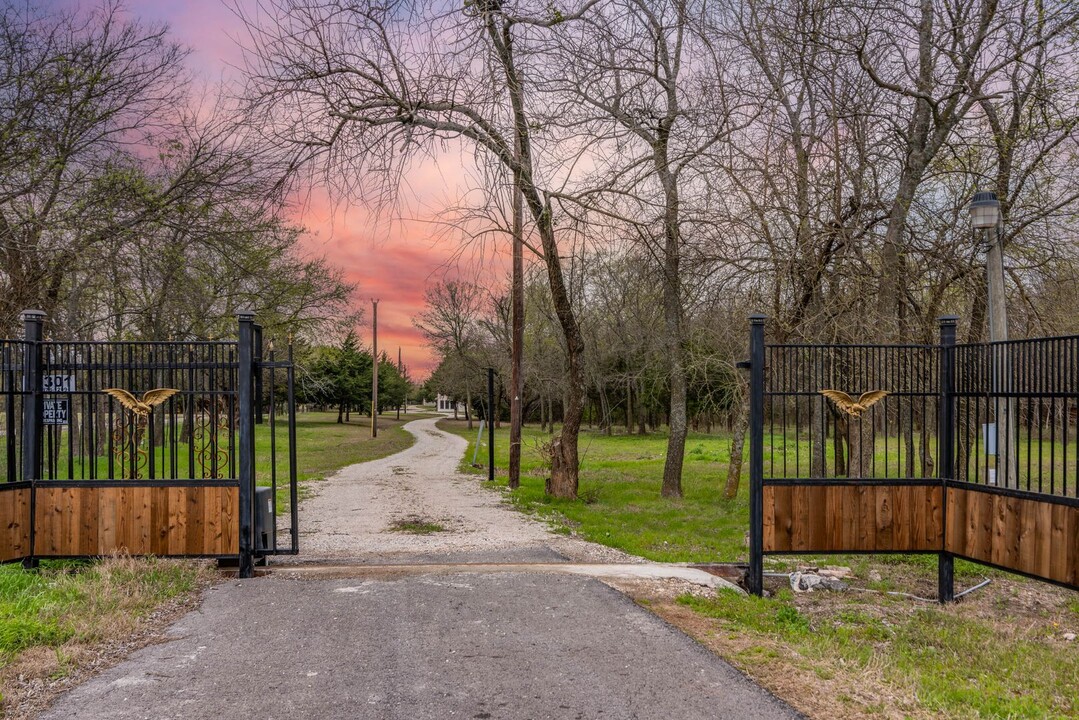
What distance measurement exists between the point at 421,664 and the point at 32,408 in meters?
5.35

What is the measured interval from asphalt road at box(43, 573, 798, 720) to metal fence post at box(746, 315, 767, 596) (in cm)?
164

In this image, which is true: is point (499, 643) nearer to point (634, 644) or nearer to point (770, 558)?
point (634, 644)

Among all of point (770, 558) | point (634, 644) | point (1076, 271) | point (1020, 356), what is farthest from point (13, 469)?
point (1076, 271)

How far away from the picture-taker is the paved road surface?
432 centimetres

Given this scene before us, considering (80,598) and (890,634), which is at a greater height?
(80,598)

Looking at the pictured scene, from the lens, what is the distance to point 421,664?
502cm

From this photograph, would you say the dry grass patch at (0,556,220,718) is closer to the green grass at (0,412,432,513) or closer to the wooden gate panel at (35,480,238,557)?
the wooden gate panel at (35,480,238,557)

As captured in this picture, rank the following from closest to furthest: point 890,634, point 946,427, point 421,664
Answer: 1. point 421,664
2. point 890,634
3. point 946,427

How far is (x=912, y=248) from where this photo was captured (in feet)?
37.0

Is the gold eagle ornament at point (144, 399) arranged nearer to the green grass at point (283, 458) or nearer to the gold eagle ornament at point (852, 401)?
the green grass at point (283, 458)

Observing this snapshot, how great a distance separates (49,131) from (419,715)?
429 inches

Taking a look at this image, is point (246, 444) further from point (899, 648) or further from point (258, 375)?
point (899, 648)

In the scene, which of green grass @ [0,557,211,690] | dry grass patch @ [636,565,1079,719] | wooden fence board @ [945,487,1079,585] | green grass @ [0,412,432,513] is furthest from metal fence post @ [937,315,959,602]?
green grass @ [0,412,432,513]

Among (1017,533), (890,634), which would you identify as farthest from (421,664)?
(1017,533)
